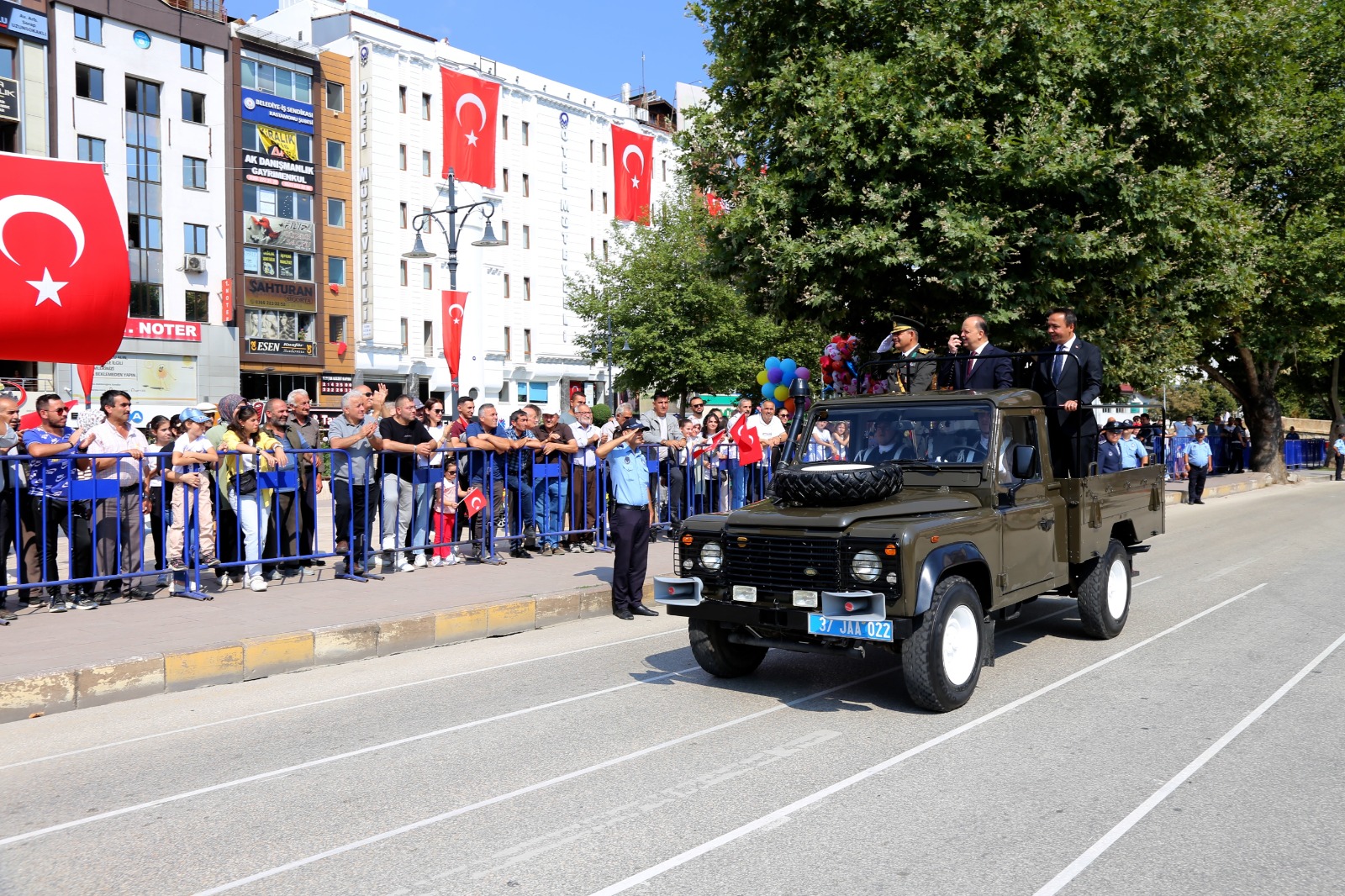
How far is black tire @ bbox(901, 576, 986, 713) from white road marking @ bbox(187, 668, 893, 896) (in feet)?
2.75

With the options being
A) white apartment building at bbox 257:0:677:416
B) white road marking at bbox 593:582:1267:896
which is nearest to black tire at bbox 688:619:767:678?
white road marking at bbox 593:582:1267:896

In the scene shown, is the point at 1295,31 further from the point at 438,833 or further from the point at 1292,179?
the point at 438,833

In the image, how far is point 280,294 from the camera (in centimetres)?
4431

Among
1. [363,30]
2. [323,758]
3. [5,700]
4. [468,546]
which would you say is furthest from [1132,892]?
[363,30]

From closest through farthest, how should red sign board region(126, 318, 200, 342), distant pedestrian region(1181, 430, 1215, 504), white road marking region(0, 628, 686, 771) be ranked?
white road marking region(0, 628, 686, 771) < distant pedestrian region(1181, 430, 1215, 504) < red sign board region(126, 318, 200, 342)

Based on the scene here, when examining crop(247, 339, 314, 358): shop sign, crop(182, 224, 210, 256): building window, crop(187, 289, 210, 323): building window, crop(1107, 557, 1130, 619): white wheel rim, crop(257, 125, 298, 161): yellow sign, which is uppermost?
crop(257, 125, 298, 161): yellow sign

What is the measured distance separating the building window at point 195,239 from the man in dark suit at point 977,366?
40.2m

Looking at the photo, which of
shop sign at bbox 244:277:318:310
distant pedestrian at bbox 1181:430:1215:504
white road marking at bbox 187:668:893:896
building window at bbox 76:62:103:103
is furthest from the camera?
shop sign at bbox 244:277:318:310

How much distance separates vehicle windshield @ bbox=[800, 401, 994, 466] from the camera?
6844 mm

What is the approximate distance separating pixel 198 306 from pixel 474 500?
116ft

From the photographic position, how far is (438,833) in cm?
424

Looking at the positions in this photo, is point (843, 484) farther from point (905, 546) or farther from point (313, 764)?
point (313, 764)

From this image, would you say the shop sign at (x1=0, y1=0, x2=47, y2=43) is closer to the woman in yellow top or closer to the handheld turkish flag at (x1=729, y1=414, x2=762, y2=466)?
the woman in yellow top

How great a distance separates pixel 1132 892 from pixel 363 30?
5191 cm
